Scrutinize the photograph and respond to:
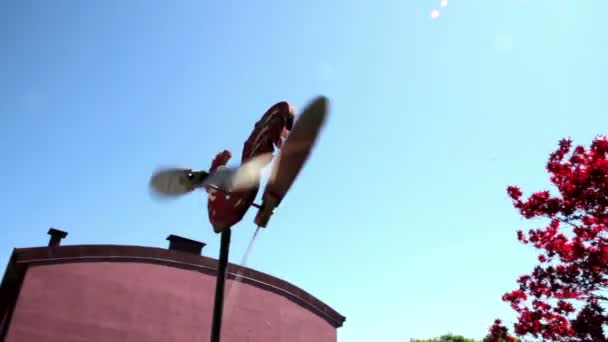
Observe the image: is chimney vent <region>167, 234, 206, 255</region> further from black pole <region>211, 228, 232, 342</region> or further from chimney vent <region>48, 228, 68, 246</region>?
black pole <region>211, 228, 232, 342</region>

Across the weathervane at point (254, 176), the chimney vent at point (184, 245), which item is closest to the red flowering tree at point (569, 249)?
the weathervane at point (254, 176)

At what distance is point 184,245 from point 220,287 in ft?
57.0

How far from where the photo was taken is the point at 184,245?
2166 centimetres

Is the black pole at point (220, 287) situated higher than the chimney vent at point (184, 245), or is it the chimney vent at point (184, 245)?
the chimney vent at point (184, 245)

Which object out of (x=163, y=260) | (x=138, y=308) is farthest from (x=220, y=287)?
(x=163, y=260)

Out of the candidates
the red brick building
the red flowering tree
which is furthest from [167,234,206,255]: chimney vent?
the red flowering tree

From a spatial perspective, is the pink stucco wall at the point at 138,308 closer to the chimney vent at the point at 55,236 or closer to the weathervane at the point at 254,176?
the chimney vent at the point at 55,236

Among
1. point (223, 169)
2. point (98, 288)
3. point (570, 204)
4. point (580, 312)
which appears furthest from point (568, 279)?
point (98, 288)

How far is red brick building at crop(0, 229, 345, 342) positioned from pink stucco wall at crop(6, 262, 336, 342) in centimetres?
3

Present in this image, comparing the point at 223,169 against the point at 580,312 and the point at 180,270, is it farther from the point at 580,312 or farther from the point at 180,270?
the point at 180,270

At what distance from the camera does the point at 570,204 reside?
9711 millimetres

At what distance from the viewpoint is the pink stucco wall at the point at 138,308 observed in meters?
15.7

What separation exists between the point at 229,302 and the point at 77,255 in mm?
6531

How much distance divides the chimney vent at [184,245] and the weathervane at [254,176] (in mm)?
15972
